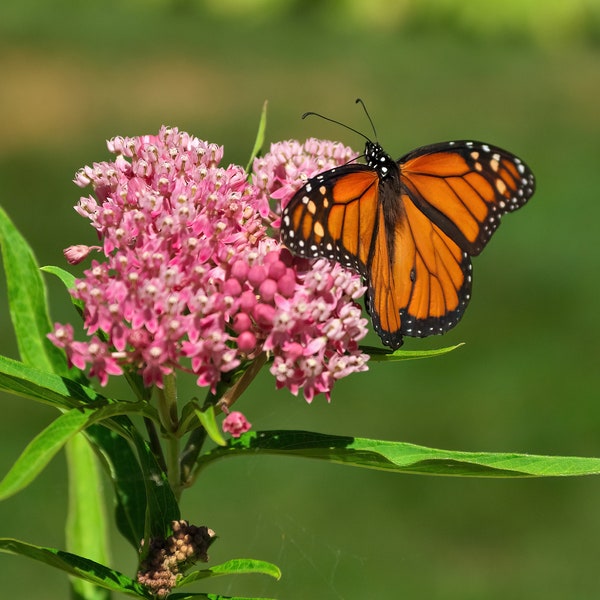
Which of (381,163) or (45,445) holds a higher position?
(381,163)

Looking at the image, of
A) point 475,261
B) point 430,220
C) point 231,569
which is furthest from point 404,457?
point 475,261

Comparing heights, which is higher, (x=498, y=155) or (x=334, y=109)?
(x=334, y=109)

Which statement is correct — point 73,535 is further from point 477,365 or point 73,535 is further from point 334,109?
point 334,109

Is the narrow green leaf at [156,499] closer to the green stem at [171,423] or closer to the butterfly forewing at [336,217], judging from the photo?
the green stem at [171,423]

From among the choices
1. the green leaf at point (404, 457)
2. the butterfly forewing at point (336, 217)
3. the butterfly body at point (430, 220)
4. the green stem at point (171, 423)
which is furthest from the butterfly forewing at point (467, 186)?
the green stem at point (171, 423)

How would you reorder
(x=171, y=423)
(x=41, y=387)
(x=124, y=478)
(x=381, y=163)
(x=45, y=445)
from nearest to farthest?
(x=45, y=445), (x=41, y=387), (x=171, y=423), (x=124, y=478), (x=381, y=163)

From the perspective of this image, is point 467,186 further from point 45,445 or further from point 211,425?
point 45,445

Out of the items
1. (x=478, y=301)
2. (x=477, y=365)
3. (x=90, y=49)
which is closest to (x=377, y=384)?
(x=477, y=365)
